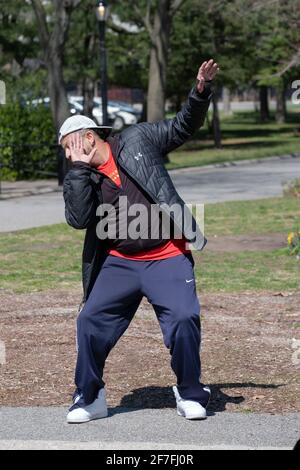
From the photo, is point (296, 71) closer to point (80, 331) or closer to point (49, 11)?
point (49, 11)

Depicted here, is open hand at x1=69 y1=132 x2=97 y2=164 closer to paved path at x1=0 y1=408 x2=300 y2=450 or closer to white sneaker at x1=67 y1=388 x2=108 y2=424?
white sneaker at x1=67 y1=388 x2=108 y2=424

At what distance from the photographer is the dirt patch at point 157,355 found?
6.91m

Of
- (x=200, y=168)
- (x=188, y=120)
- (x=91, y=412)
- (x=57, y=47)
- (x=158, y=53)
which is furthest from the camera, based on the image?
(x=158, y=53)

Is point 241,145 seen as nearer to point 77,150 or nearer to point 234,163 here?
point 234,163

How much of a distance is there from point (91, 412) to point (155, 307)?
0.71m

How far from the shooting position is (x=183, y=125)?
6.13m

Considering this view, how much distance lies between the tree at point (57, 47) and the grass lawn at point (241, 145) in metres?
4.27

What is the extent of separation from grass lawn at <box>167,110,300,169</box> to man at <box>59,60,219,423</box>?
2274 cm

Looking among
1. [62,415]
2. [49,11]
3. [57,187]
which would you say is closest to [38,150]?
[57,187]

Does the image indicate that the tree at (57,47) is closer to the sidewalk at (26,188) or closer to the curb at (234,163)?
the sidewalk at (26,188)

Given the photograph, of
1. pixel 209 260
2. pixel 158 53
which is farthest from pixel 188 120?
pixel 158 53

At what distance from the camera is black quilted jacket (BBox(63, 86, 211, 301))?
19.4 ft

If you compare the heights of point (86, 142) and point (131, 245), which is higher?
point (86, 142)

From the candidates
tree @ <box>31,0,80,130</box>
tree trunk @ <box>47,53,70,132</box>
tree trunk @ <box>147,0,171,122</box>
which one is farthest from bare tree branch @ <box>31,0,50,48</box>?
tree trunk @ <box>147,0,171,122</box>
